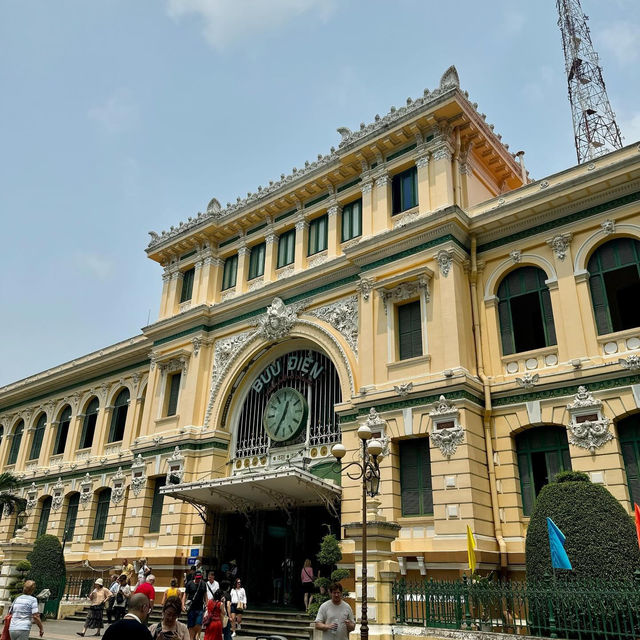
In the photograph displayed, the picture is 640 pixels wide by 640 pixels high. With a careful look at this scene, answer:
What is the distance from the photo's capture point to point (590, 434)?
1577 centimetres

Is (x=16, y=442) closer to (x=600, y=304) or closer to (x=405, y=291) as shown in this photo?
(x=405, y=291)

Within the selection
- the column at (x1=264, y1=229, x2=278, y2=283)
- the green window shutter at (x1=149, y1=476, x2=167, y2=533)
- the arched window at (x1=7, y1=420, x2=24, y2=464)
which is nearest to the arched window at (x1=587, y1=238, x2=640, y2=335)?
the column at (x1=264, y1=229, x2=278, y2=283)

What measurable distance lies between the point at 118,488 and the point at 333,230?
50.1 feet

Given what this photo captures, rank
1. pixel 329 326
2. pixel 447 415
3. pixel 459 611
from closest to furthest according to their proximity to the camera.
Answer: pixel 459 611, pixel 447 415, pixel 329 326

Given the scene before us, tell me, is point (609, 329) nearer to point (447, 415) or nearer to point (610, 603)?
point (447, 415)

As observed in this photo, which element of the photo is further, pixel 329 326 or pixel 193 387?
pixel 193 387

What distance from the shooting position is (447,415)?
684 inches

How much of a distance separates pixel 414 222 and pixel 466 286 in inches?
104

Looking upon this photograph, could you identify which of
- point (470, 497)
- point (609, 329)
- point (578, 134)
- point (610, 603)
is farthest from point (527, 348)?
point (578, 134)

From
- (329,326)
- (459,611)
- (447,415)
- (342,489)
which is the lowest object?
(459,611)

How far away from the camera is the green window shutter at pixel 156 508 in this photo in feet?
81.9

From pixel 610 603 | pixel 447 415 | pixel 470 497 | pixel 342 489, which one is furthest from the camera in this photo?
pixel 342 489

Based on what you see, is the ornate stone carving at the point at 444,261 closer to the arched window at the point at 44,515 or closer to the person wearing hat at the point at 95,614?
the person wearing hat at the point at 95,614

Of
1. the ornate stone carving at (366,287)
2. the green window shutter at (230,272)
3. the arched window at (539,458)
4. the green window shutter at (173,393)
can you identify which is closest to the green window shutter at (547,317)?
the arched window at (539,458)
